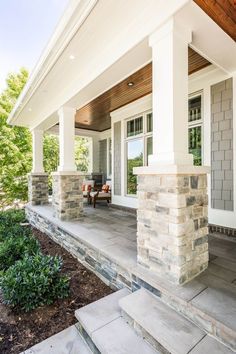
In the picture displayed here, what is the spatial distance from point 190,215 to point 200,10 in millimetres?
2204

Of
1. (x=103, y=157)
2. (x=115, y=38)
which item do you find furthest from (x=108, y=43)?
(x=103, y=157)

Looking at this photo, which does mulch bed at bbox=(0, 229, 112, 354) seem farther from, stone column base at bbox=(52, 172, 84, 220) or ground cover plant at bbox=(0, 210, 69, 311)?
stone column base at bbox=(52, 172, 84, 220)

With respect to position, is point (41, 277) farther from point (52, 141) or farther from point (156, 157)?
point (52, 141)

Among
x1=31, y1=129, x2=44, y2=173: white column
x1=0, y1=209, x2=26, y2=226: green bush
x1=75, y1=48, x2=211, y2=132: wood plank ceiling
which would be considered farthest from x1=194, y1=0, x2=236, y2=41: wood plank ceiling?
x1=31, y1=129, x2=44, y2=173: white column

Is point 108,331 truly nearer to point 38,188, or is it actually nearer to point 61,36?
point 61,36

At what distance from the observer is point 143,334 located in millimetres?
1872

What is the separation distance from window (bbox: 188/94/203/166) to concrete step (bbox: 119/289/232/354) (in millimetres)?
3165

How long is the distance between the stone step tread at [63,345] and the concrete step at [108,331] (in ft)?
0.19

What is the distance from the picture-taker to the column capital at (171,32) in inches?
90.4

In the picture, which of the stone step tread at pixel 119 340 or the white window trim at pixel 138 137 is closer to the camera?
the stone step tread at pixel 119 340

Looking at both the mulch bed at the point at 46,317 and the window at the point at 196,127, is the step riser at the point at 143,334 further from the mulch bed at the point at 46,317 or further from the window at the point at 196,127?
the window at the point at 196,127

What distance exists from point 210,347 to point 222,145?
334 cm

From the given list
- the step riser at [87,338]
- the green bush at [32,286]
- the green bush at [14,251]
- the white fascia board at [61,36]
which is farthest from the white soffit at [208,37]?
the green bush at [14,251]

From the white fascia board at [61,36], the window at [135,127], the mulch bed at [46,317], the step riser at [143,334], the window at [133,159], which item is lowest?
the mulch bed at [46,317]
